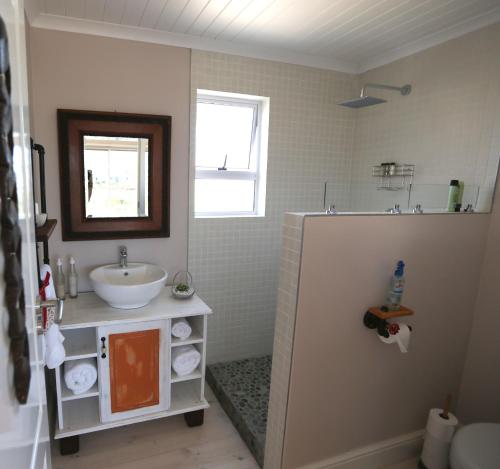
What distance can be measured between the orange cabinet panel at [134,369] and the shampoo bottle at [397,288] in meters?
1.29

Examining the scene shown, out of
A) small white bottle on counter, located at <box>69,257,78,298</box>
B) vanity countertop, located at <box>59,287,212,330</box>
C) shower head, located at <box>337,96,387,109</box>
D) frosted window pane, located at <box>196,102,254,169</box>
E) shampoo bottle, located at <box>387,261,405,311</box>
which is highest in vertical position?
shower head, located at <box>337,96,387,109</box>

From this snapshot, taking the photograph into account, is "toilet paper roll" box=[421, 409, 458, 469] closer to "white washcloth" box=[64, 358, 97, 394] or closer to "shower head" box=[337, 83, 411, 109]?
"shower head" box=[337, 83, 411, 109]

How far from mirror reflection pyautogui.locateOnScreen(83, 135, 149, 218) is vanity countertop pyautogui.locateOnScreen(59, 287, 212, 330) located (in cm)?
57

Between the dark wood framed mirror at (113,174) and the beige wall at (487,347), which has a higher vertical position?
the dark wood framed mirror at (113,174)

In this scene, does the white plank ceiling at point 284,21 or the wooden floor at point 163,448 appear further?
the wooden floor at point 163,448

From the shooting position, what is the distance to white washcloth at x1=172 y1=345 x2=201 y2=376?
2.27 m

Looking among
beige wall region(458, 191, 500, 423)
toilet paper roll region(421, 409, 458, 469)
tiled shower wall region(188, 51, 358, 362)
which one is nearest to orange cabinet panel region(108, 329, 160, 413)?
tiled shower wall region(188, 51, 358, 362)

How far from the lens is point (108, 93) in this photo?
2369 millimetres

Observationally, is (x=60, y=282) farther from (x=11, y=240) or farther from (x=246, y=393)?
Answer: (x=11, y=240)

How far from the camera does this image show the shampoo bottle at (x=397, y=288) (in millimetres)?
1776

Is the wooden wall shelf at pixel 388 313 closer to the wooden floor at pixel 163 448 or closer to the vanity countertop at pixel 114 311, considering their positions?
the vanity countertop at pixel 114 311

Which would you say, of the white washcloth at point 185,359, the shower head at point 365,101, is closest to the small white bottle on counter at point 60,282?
the white washcloth at point 185,359

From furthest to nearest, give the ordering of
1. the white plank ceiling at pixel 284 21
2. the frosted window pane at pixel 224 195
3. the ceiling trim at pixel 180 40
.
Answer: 1. the frosted window pane at pixel 224 195
2. the ceiling trim at pixel 180 40
3. the white plank ceiling at pixel 284 21

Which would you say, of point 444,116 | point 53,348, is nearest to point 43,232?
point 53,348
